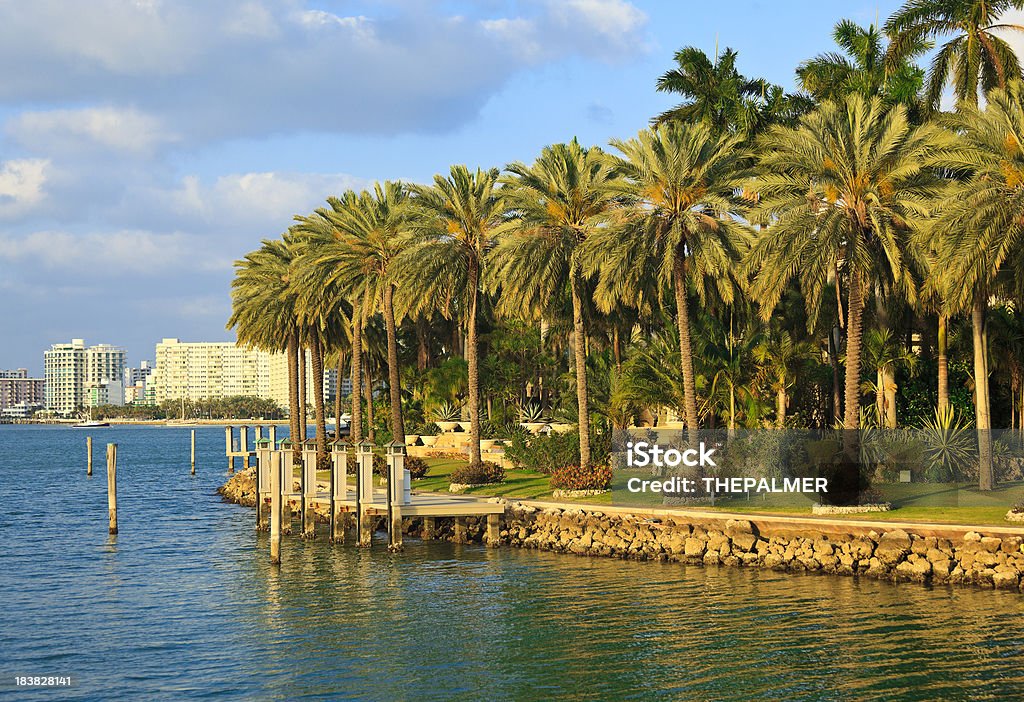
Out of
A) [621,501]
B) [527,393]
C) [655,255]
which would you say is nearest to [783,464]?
[621,501]

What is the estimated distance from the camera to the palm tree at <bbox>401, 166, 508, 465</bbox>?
2079 inches

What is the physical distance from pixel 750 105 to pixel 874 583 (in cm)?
3427

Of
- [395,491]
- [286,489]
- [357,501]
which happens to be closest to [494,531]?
[395,491]

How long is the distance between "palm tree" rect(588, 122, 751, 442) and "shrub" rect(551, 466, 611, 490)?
5335 mm

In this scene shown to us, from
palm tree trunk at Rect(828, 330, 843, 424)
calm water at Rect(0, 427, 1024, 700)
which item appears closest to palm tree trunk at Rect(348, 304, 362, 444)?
calm water at Rect(0, 427, 1024, 700)

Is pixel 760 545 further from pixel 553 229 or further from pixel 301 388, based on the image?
pixel 301 388

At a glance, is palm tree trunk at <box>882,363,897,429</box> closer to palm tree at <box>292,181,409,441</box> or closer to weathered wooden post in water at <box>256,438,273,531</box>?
palm tree at <box>292,181,409,441</box>

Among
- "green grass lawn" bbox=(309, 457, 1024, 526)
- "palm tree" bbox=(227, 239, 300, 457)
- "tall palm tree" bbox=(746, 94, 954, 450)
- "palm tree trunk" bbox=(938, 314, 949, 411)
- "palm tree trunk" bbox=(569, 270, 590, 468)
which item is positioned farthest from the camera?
"palm tree" bbox=(227, 239, 300, 457)

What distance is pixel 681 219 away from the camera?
44.5 metres

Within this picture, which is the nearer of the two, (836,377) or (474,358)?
(836,377)

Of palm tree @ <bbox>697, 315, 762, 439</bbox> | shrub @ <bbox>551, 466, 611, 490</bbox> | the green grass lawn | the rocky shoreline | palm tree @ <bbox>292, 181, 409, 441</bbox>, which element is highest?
palm tree @ <bbox>292, 181, 409, 441</bbox>

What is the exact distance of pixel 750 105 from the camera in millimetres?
61469

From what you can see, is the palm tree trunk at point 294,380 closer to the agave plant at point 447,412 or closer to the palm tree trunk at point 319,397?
the palm tree trunk at point 319,397

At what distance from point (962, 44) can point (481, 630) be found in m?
34.2
